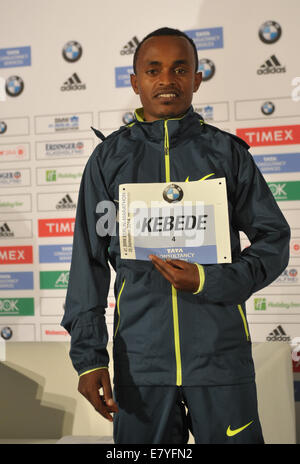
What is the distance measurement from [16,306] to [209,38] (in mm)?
1891

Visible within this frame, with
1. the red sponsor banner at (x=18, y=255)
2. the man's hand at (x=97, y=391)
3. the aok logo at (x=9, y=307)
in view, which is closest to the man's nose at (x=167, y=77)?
the man's hand at (x=97, y=391)

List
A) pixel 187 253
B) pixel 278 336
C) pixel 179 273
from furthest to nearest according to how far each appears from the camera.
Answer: pixel 278 336, pixel 187 253, pixel 179 273

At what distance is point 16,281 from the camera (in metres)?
2.97

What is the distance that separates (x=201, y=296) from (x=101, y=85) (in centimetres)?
206

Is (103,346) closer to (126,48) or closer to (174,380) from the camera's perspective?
(174,380)

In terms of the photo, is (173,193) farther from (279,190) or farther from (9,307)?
(9,307)

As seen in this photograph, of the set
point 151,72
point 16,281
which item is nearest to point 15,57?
point 16,281

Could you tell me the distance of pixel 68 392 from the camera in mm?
2232

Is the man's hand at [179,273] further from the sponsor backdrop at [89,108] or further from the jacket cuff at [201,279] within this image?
the sponsor backdrop at [89,108]

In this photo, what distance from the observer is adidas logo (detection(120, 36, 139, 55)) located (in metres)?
2.83

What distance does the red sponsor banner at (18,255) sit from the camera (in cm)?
296

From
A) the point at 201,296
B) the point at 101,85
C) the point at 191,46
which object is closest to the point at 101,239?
the point at 201,296

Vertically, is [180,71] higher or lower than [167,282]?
higher

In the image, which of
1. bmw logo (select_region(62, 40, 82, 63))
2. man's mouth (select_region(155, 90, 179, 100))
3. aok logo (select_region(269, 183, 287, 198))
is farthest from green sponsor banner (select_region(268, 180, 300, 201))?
man's mouth (select_region(155, 90, 179, 100))
